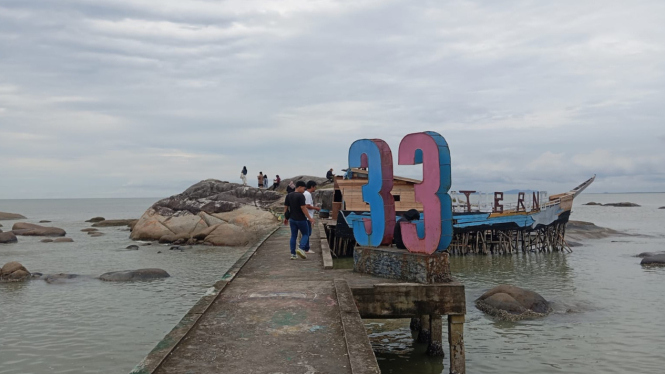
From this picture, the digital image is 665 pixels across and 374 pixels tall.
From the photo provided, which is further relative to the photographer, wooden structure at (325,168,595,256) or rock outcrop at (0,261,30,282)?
wooden structure at (325,168,595,256)

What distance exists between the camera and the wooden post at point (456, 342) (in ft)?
31.2

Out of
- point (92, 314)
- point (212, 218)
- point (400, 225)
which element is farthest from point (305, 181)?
point (400, 225)

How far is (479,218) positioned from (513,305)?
16712 mm

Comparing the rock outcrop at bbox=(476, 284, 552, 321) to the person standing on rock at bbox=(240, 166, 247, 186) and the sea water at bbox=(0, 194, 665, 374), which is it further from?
the person standing on rock at bbox=(240, 166, 247, 186)

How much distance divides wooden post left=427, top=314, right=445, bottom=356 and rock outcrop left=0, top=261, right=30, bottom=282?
16767 millimetres

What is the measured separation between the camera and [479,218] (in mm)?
31109

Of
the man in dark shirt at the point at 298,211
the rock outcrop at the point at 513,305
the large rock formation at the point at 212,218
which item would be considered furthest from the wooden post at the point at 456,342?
the large rock formation at the point at 212,218

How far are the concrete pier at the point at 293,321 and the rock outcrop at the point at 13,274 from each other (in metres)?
13.2

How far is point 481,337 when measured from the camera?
1291 cm

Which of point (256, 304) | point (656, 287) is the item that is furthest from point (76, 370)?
point (656, 287)

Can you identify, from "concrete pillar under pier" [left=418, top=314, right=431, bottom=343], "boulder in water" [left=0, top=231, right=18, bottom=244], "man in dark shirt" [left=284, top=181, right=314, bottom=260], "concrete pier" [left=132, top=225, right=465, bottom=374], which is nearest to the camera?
"concrete pier" [left=132, top=225, right=465, bottom=374]

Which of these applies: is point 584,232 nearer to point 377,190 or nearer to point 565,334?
point 565,334

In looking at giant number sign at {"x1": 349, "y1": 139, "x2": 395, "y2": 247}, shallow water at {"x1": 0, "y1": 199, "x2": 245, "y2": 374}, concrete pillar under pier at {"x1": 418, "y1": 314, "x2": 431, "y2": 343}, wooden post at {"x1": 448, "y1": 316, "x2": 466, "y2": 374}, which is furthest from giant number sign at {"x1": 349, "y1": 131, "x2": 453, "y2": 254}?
shallow water at {"x1": 0, "y1": 199, "x2": 245, "y2": 374}

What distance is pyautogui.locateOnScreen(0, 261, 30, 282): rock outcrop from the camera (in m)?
20.8
